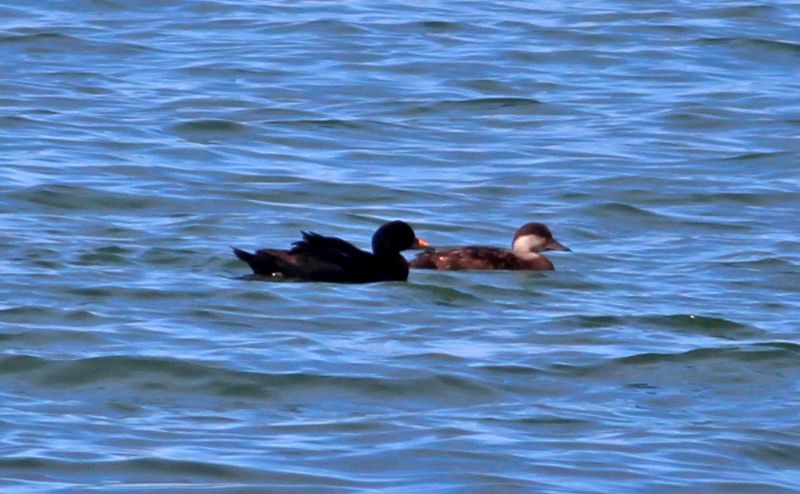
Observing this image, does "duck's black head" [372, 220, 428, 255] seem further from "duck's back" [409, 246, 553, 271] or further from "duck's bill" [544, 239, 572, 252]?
"duck's bill" [544, 239, 572, 252]

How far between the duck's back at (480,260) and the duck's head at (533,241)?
0.10 metres

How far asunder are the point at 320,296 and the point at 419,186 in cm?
369

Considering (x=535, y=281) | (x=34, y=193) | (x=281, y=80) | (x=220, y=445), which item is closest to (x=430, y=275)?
(x=535, y=281)

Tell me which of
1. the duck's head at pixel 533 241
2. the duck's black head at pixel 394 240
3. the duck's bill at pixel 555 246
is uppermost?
the duck's black head at pixel 394 240

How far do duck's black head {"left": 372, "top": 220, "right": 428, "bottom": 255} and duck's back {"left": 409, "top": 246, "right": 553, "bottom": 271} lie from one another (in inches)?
6.0

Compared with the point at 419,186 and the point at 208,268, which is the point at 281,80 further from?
the point at 208,268

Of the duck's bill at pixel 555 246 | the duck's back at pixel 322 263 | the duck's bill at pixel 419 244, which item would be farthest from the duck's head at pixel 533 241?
the duck's back at pixel 322 263

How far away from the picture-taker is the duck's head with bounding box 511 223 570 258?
13.1m

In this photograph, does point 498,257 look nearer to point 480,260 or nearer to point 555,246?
point 480,260

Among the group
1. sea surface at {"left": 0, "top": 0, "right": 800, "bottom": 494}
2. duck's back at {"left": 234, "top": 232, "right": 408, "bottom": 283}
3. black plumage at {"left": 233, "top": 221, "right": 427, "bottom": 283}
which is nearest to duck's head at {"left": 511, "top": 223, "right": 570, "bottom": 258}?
sea surface at {"left": 0, "top": 0, "right": 800, "bottom": 494}

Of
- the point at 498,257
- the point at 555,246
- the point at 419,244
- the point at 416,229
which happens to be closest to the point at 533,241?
the point at 555,246

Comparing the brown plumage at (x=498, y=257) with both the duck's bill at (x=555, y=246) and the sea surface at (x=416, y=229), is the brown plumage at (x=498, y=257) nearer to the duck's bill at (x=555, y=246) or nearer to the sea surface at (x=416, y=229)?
the duck's bill at (x=555, y=246)

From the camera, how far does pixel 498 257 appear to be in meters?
12.9

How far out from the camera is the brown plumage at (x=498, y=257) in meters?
12.8
